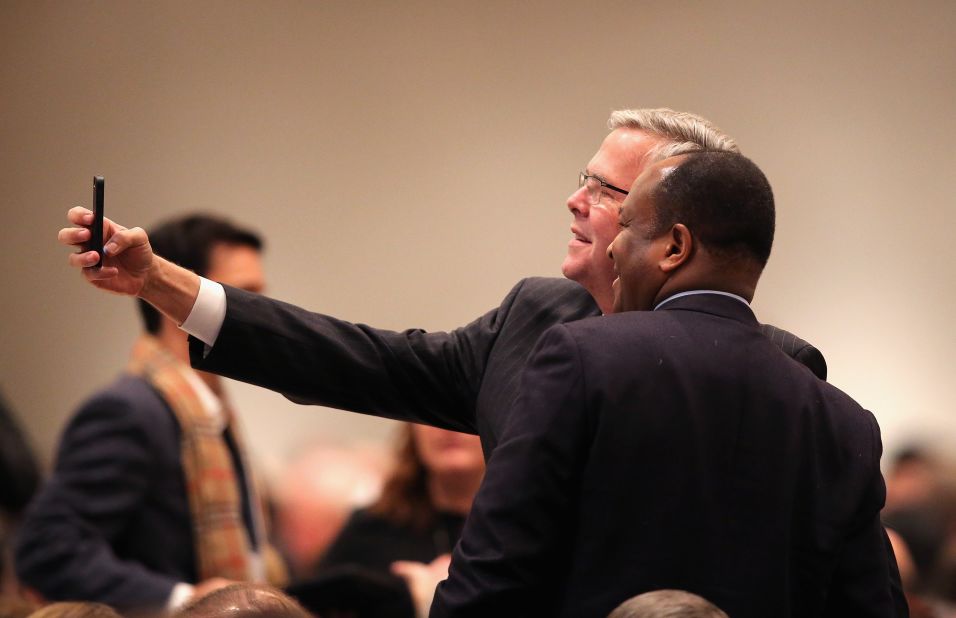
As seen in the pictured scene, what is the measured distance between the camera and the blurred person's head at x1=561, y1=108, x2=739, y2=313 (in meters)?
2.03

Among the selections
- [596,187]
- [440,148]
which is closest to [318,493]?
[440,148]

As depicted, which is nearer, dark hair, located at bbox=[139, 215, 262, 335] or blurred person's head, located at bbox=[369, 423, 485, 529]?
blurred person's head, located at bbox=[369, 423, 485, 529]

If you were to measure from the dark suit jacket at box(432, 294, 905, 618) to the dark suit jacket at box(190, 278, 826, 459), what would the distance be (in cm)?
36

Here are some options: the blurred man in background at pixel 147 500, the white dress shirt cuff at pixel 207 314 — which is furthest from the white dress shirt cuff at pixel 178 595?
the white dress shirt cuff at pixel 207 314

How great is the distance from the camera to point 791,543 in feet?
5.15

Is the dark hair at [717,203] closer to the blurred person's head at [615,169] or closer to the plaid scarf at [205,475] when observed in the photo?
the blurred person's head at [615,169]

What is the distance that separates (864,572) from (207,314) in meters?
0.98

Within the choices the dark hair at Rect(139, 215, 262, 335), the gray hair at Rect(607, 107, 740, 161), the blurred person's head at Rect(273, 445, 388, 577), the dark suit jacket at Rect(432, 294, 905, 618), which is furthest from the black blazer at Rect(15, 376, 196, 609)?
the dark suit jacket at Rect(432, 294, 905, 618)

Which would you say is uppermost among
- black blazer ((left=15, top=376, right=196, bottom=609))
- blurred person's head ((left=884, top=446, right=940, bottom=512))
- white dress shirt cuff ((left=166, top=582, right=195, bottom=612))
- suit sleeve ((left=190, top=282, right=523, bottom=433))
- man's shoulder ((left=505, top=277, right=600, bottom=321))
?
man's shoulder ((left=505, top=277, right=600, bottom=321))

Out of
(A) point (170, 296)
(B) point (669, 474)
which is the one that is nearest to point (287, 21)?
(A) point (170, 296)

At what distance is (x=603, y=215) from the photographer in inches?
81.6

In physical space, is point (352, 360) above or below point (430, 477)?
above

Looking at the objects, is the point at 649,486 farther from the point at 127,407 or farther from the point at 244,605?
the point at 127,407

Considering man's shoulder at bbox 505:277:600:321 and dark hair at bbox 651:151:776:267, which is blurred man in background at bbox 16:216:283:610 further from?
dark hair at bbox 651:151:776:267
